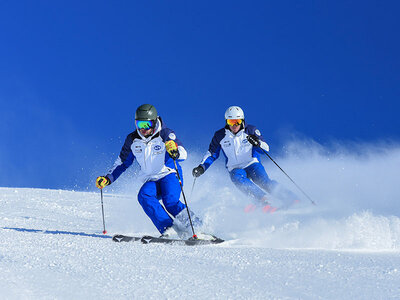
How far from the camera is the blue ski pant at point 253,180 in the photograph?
265 inches

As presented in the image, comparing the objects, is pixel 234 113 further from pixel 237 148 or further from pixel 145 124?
pixel 145 124

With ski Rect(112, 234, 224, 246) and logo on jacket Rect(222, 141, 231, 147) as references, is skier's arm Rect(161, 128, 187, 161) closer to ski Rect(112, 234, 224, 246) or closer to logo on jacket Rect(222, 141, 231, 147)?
ski Rect(112, 234, 224, 246)

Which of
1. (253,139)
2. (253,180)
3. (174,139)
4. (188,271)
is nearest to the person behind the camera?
(188,271)

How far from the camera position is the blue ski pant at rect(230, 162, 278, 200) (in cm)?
674

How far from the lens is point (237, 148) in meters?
7.18

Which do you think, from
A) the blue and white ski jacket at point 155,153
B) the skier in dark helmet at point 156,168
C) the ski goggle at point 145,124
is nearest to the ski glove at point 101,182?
the skier in dark helmet at point 156,168

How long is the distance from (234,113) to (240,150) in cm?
58

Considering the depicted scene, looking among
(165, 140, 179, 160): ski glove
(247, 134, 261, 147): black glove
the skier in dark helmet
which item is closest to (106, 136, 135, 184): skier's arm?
the skier in dark helmet

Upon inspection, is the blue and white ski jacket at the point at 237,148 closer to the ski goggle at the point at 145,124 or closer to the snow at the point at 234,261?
the snow at the point at 234,261

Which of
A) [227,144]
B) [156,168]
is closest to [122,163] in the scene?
[156,168]

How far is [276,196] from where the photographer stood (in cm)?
683

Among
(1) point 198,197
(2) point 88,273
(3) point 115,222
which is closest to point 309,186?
(1) point 198,197

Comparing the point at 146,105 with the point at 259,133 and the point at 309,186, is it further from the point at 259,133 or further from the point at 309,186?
the point at 309,186

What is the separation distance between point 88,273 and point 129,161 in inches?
111
